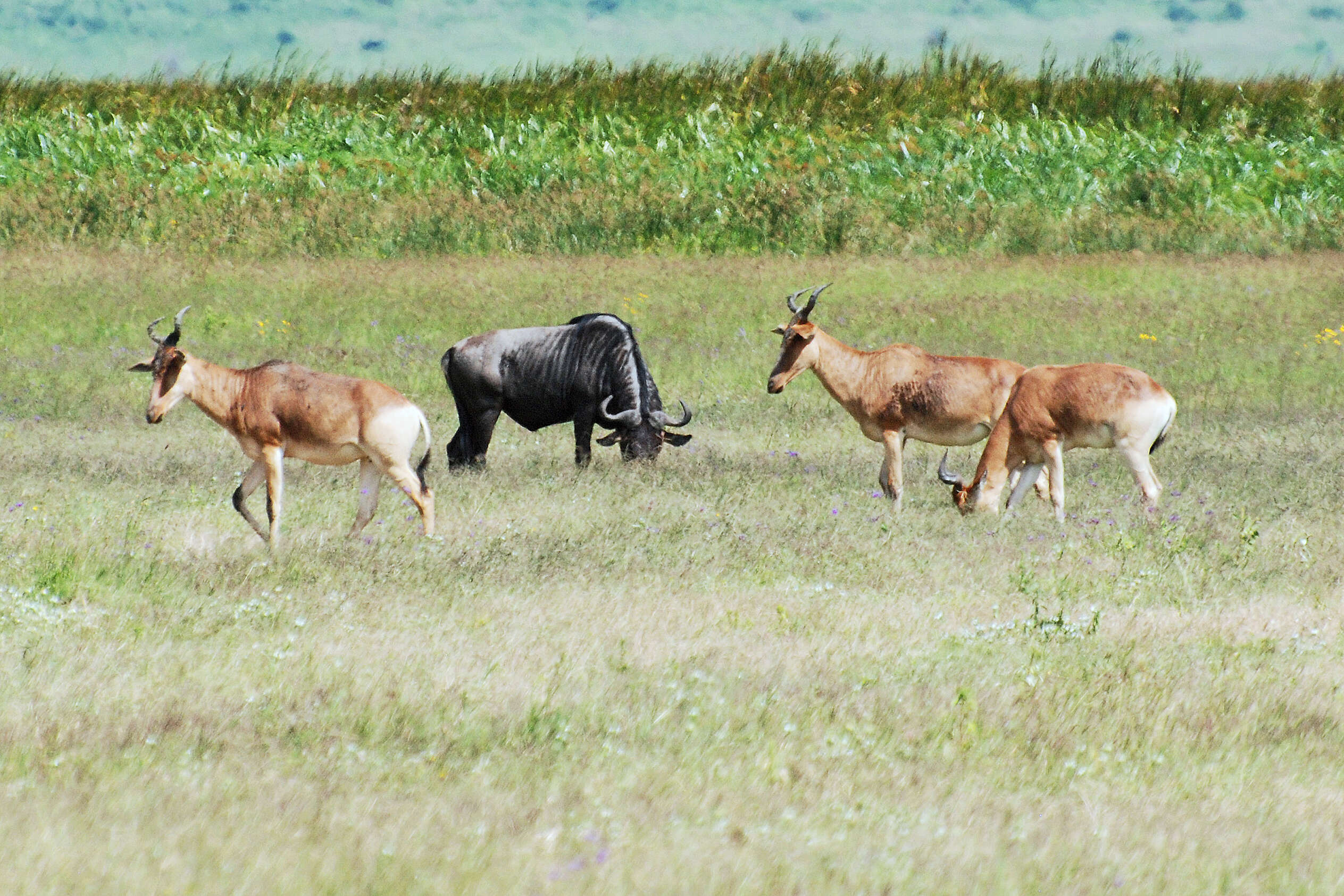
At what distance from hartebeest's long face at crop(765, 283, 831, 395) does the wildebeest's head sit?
47.6 inches

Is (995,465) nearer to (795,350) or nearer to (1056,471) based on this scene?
(1056,471)

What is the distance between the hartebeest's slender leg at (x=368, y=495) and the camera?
10602 millimetres

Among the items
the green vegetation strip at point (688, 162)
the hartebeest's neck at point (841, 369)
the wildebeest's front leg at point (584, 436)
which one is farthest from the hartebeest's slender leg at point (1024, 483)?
the green vegetation strip at point (688, 162)

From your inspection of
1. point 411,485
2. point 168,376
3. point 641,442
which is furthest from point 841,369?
point 168,376

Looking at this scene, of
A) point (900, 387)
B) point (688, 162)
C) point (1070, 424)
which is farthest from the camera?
point (688, 162)

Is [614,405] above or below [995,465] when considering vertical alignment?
below

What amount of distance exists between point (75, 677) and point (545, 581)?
117 inches

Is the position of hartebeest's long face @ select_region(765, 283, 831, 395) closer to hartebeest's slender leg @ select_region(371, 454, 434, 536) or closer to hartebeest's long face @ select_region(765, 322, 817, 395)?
hartebeest's long face @ select_region(765, 322, 817, 395)

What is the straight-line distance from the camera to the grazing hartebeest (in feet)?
40.7

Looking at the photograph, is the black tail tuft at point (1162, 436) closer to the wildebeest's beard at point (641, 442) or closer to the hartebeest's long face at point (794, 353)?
the hartebeest's long face at point (794, 353)

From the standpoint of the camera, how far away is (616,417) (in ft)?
46.4

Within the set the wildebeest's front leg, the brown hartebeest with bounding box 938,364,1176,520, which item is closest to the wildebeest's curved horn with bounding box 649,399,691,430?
the wildebeest's front leg

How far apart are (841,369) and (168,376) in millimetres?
5155

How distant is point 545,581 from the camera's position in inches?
368
